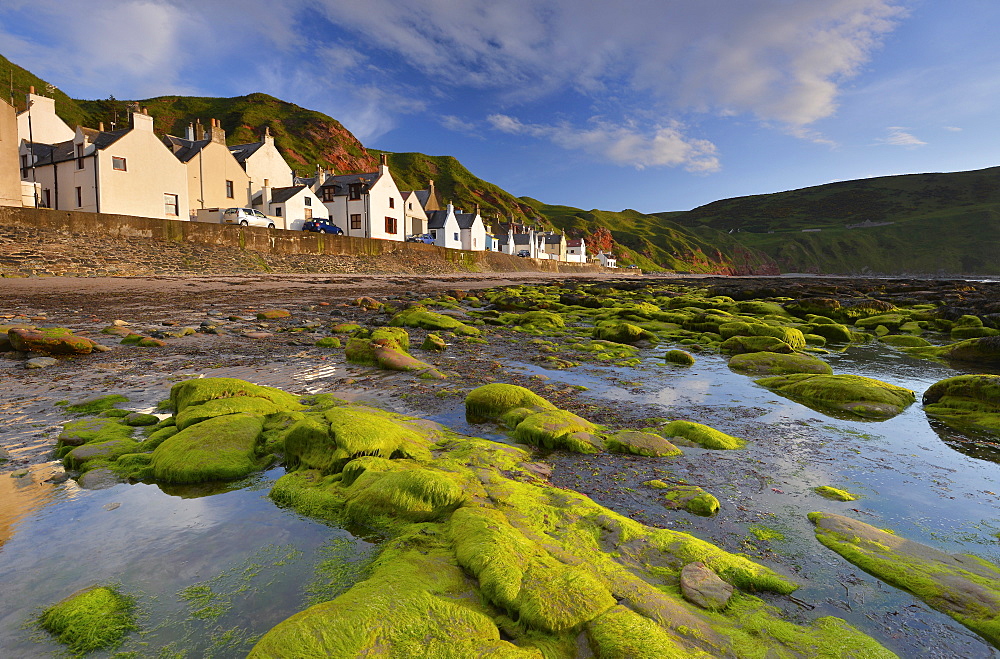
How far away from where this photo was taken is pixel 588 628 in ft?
6.56

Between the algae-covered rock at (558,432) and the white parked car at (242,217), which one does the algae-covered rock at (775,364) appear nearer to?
the algae-covered rock at (558,432)

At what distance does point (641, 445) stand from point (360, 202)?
47021 millimetres

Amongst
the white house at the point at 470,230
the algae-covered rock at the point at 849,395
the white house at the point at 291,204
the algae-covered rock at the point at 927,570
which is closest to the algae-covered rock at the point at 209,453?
the algae-covered rock at the point at 927,570

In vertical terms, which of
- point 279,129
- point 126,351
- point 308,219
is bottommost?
point 126,351

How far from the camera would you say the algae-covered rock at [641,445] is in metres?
4.37

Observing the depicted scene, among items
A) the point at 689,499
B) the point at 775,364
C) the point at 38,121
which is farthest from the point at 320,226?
the point at 689,499

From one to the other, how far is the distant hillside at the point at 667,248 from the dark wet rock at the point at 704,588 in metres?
125

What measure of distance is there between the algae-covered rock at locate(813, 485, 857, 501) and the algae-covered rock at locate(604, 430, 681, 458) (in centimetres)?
115

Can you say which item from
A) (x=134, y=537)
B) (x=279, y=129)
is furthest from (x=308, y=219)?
(x=279, y=129)

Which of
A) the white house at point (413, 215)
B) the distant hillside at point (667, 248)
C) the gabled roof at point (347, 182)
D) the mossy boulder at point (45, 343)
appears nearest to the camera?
the mossy boulder at point (45, 343)

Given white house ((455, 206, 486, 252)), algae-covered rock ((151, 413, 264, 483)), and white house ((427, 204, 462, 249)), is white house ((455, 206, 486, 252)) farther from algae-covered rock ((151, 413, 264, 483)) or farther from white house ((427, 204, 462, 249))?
algae-covered rock ((151, 413, 264, 483))

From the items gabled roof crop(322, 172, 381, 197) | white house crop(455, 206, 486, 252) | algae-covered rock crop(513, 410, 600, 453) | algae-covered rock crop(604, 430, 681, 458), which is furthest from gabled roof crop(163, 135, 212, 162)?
algae-covered rock crop(604, 430, 681, 458)

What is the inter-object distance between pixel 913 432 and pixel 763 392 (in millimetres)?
1852

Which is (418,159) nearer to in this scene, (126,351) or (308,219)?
(308,219)
